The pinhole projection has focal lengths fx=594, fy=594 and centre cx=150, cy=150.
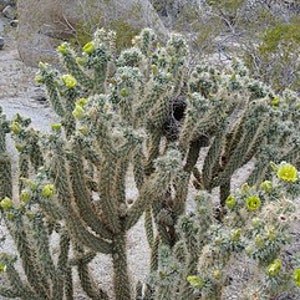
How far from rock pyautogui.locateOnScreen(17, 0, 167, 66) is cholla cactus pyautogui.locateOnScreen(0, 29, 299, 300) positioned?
4.79 m

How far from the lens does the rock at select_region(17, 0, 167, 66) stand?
8.39 metres

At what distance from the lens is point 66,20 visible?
8922mm

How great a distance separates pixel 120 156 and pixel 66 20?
6765mm

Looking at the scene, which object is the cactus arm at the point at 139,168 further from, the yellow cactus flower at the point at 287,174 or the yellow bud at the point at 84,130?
the yellow cactus flower at the point at 287,174

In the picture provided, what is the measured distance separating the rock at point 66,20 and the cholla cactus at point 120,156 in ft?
15.7

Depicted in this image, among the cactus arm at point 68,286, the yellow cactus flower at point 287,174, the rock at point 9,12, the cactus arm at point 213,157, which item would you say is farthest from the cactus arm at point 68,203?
the rock at point 9,12

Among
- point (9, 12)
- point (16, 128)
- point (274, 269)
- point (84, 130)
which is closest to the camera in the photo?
point (274, 269)

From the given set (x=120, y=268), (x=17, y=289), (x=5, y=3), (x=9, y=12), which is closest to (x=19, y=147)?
(x=17, y=289)

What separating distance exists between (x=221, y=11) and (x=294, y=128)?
6.03 metres

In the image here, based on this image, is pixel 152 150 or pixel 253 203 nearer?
pixel 253 203

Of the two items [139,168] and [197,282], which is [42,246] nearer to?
[139,168]

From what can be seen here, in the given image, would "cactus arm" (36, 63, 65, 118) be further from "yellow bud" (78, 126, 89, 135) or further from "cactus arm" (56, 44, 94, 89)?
"yellow bud" (78, 126, 89, 135)

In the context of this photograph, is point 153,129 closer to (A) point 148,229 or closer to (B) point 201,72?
(B) point 201,72

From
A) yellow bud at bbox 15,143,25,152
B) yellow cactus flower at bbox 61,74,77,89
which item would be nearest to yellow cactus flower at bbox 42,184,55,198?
yellow bud at bbox 15,143,25,152
